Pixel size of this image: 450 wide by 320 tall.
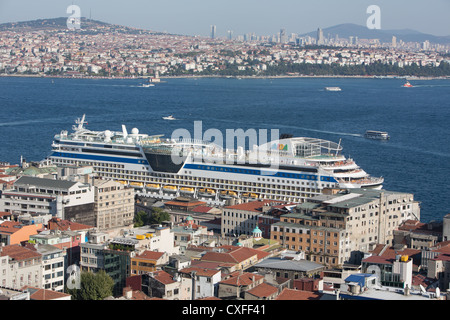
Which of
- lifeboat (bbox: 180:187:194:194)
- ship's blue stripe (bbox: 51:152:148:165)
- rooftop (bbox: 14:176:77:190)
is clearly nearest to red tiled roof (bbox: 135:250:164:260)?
rooftop (bbox: 14:176:77:190)

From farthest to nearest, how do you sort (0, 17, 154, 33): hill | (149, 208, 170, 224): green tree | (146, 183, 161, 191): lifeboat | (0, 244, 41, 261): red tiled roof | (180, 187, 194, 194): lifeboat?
1. (0, 17, 154, 33): hill
2. (146, 183, 161, 191): lifeboat
3. (180, 187, 194, 194): lifeboat
4. (149, 208, 170, 224): green tree
5. (0, 244, 41, 261): red tiled roof

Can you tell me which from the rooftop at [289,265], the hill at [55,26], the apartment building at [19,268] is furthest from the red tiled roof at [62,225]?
the hill at [55,26]

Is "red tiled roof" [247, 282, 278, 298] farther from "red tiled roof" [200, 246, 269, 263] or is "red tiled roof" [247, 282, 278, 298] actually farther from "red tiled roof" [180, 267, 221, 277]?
"red tiled roof" [200, 246, 269, 263]

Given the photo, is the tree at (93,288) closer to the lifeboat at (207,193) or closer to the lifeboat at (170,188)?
the lifeboat at (207,193)

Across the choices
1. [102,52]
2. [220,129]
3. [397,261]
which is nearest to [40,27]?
[102,52]

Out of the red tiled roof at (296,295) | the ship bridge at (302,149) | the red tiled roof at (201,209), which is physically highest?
the ship bridge at (302,149)
